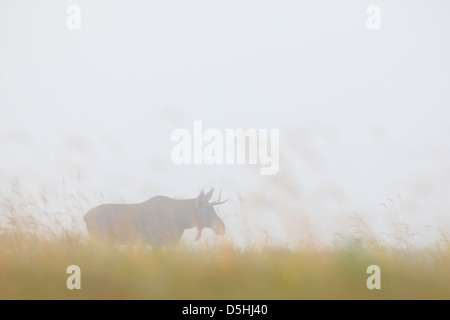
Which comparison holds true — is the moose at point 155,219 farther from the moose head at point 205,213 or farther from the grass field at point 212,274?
the grass field at point 212,274

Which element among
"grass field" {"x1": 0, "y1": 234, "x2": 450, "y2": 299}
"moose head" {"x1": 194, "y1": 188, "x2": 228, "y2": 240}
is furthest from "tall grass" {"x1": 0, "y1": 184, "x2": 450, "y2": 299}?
"moose head" {"x1": 194, "y1": 188, "x2": 228, "y2": 240}

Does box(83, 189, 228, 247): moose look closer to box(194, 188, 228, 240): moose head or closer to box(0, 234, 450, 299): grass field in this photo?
box(194, 188, 228, 240): moose head

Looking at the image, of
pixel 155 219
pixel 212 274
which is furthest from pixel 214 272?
pixel 155 219

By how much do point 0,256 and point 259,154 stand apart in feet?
7.51

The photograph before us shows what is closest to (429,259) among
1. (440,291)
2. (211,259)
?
(440,291)

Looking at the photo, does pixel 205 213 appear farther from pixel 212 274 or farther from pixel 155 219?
pixel 212 274

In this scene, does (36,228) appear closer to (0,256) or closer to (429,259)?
(0,256)

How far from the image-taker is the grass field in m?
4.73

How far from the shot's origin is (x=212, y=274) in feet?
15.6

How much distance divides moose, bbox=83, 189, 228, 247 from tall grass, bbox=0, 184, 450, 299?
1.61ft

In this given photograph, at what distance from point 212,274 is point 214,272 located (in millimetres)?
22

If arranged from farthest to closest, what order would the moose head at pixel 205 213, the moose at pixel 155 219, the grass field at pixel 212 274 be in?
the moose head at pixel 205 213 < the moose at pixel 155 219 < the grass field at pixel 212 274

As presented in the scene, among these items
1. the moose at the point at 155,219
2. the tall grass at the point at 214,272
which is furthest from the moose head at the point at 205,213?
the tall grass at the point at 214,272

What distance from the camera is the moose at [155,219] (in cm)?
568
